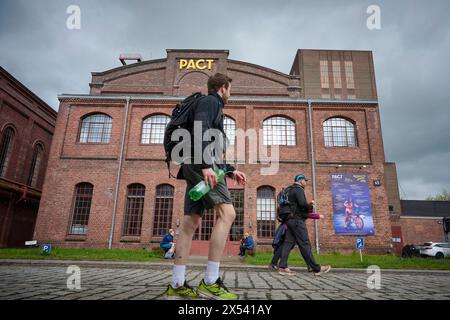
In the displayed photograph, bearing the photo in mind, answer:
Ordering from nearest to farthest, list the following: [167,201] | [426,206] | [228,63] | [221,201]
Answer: [221,201], [167,201], [228,63], [426,206]

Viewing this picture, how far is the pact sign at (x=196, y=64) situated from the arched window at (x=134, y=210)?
9.22m

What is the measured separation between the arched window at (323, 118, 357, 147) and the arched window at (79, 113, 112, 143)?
13.0 m

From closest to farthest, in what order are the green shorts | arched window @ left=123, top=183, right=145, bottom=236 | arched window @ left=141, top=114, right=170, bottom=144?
1. the green shorts
2. arched window @ left=123, top=183, right=145, bottom=236
3. arched window @ left=141, top=114, right=170, bottom=144

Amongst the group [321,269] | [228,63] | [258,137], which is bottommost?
[321,269]

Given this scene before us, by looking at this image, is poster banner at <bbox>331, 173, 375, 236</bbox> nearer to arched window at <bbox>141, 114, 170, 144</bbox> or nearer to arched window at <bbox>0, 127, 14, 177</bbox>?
arched window at <bbox>141, 114, 170, 144</bbox>

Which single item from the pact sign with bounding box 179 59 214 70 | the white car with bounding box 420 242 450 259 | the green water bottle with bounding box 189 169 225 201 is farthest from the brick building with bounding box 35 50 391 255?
the green water bottle with bounding box 189 169 225 201

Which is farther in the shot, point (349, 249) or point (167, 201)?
point (167, 201)

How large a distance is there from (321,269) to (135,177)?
40.5ft

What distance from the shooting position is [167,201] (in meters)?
15.3

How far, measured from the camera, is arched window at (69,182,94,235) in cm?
1491

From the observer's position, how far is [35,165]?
806 inches

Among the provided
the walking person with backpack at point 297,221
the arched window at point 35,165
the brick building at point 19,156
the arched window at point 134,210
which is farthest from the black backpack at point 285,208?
the arched window at point 35,165
